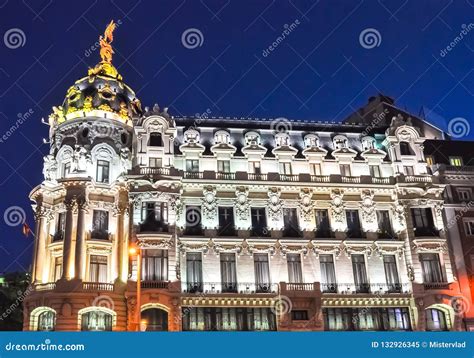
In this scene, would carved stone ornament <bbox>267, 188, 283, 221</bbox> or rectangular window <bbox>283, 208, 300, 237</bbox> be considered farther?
carved stone ornament <bbox>267, 188, 283, 221</bbox>

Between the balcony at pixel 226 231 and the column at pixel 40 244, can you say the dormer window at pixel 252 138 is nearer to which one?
the balcony at pixel 226 231

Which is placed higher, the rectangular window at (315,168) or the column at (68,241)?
the rectangular window at (315,168)

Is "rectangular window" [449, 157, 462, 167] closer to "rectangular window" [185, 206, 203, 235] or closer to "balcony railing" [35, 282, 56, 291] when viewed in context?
"rectangular window" [185, 206, 203, 235]

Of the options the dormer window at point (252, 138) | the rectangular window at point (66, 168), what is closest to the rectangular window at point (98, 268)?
the rectangular window at point (66, 168)

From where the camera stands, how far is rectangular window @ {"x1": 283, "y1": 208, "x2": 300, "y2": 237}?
48438 mm

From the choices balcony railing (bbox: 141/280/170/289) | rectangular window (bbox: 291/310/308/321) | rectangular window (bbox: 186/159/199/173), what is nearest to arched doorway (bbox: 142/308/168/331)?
balcony railing (bbox: 141/280/170/289)

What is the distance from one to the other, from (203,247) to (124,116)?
1531 cm

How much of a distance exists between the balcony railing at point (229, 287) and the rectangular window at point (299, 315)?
93.1 inches

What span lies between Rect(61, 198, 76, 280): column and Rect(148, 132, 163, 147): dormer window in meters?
8.41

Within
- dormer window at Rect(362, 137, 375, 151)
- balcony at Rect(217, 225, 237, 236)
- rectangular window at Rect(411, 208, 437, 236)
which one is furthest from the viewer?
dormer window at Rect(362, 137, 375, 151)

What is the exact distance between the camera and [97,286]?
44656mm

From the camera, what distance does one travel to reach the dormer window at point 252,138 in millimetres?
52531

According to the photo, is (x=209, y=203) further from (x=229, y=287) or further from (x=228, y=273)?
(x=229, y=287)

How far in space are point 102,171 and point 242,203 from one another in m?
12.8
